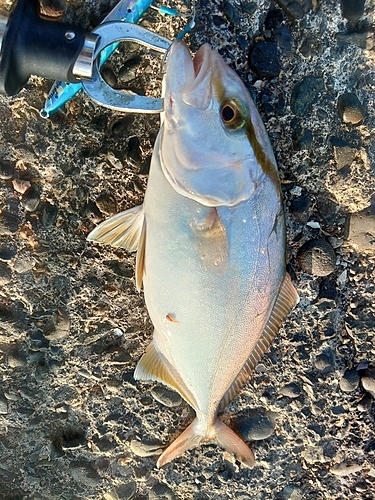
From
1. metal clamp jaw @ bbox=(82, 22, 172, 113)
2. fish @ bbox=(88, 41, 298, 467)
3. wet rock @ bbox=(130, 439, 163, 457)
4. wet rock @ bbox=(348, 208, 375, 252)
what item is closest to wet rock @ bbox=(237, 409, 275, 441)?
fish @ bbox=(88, 41, 298, 467)

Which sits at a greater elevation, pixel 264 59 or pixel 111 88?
pixel 264 59

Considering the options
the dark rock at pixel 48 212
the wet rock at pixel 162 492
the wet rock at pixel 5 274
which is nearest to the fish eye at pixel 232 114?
the dark rock at pixel 48 212

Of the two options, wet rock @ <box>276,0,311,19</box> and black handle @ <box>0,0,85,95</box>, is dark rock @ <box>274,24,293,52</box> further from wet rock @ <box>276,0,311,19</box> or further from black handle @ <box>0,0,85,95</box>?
black handle @ <box>0,0,85,95</box>

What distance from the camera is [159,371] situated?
1.97 metres

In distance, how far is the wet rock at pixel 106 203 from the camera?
199 centimetres

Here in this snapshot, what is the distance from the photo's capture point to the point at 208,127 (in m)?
1.44

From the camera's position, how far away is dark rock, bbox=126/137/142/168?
6.35 feet

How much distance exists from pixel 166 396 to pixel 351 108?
5.60ft

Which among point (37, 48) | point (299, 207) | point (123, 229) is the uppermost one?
point (37, 48)

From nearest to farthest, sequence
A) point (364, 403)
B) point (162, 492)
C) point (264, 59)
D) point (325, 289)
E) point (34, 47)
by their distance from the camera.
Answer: point (34, 47) → point (264, 59) → point (325, 289) → point (364, 403) → point (162, 492)

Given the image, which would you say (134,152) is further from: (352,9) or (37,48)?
(352,9)

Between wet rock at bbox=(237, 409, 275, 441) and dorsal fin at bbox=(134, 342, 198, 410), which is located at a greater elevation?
dorsal fin at bbox=(134, 342, 198, 410)

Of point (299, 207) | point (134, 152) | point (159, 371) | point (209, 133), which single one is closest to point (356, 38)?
point (299, 207)

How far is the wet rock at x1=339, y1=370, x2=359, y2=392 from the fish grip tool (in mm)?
1905
